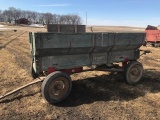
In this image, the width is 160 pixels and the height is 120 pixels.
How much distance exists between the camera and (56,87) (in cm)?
559

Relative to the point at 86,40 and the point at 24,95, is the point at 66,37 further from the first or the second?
the point at 24,95

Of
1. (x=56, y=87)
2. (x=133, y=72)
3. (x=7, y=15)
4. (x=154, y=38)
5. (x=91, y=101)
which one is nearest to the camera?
(x=56, y=87)

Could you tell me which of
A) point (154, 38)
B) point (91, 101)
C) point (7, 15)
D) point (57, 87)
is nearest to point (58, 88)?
point (57, 87)

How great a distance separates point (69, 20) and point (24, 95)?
134 meters

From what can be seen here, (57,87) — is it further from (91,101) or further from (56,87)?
(91,101)

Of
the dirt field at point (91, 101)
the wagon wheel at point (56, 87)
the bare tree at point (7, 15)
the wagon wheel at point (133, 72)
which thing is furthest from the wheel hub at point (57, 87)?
the bare tree at point (7, 15)

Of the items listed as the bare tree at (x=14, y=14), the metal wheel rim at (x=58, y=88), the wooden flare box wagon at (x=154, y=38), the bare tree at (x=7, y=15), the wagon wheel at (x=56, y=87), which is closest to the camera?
the wagon wheel at (x=56, y=87)

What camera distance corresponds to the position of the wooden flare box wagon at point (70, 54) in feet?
17.5

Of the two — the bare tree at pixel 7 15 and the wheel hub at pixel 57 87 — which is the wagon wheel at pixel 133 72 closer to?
the wheel hub at pixel 57 87

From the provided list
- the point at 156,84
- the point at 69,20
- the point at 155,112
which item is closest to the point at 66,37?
the point at 155,112

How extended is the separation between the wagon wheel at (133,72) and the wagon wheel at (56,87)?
248 cm

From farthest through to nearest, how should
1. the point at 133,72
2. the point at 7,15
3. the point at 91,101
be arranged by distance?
the point at 7,15, the point at 133,72, the point at 91,101

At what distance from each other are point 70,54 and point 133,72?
2.78 m

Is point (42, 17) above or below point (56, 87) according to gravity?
above
